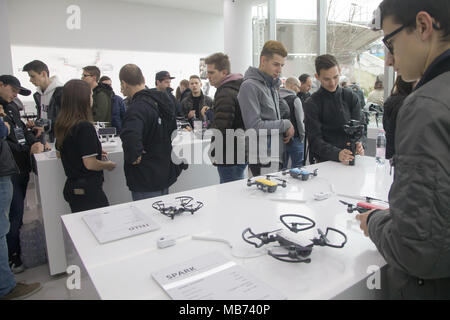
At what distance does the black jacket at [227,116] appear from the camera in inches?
93.6

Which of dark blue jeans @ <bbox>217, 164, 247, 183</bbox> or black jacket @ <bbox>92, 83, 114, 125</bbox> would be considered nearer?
dark blue jeans @ <bbox>217, 164, 247, 183</bbox>

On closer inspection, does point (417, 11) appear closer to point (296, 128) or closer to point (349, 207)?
point (349, 207)

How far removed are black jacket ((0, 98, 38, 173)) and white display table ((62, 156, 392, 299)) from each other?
4.97 feet

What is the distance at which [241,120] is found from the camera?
7.91 ft

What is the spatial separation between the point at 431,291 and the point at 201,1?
7774 millimetres

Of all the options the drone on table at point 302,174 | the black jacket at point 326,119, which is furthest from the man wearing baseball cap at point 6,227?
the black jacket at point 326,119

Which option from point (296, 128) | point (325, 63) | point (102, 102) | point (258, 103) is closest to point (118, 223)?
point (258, 103)

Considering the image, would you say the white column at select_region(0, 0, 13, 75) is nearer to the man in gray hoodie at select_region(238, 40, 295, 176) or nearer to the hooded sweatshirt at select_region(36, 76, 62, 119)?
the hooded sweatshirt at select_region(36, 76, 62, 119)

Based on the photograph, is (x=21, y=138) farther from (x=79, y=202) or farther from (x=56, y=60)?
(x=56, y=60)

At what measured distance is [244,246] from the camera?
1057 millimetres

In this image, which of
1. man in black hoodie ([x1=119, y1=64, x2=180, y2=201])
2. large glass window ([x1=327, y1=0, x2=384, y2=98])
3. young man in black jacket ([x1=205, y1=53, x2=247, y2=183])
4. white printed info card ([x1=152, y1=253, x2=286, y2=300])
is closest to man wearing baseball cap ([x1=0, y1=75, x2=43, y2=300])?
man in black hoodie ([x1=119, y1=64, x2=180, y2=201])

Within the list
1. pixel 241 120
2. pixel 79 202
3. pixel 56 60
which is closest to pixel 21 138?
pixel 79 202

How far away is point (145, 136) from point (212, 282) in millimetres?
1578

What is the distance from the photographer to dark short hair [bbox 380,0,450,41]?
2.30 ft
